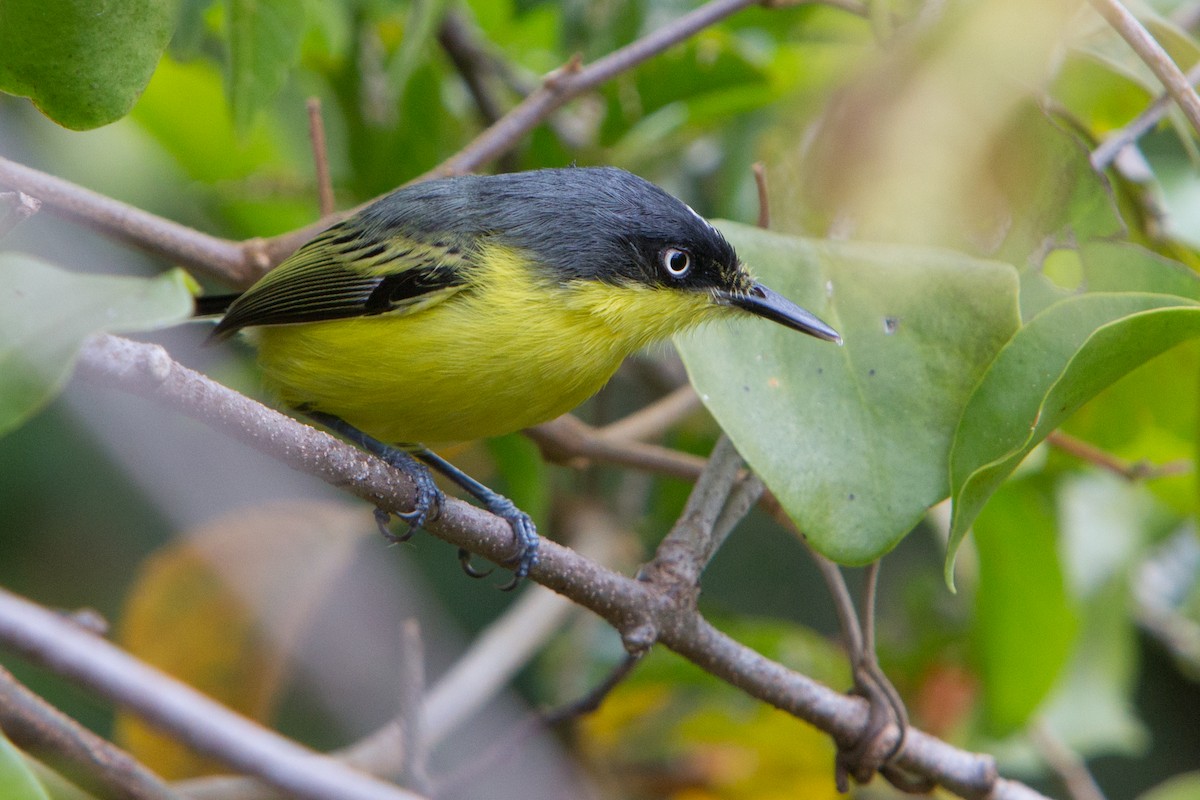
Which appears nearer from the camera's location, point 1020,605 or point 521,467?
point 1020,605

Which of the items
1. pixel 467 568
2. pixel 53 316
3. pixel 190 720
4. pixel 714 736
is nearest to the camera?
pixel 190 720

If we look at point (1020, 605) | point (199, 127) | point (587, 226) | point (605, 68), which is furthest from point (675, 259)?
point (199, 127)

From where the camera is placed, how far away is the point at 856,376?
2014 mm

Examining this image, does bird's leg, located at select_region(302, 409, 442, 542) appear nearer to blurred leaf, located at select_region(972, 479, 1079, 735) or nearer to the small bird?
the small bird

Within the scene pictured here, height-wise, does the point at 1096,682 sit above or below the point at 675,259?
below

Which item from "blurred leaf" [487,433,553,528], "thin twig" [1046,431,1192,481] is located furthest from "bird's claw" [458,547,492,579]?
"thin twig" [1046,431,1192,481]

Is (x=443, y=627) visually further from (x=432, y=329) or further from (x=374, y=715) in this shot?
(x=432, y=329)

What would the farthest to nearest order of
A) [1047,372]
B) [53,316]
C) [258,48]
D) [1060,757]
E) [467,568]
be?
1. [1060,757]
2. [467,568]
3. [258,48]
4. [1047,372]
5. [53,316]

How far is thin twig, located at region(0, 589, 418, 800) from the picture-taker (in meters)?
1.11

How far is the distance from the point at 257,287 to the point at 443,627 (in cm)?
219

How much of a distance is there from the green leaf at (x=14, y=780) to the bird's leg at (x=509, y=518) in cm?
89

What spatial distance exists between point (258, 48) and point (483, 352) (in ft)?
2.40

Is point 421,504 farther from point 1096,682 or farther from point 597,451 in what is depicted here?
point 1096,682

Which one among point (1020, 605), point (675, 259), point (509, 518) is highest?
point (675, 259)
